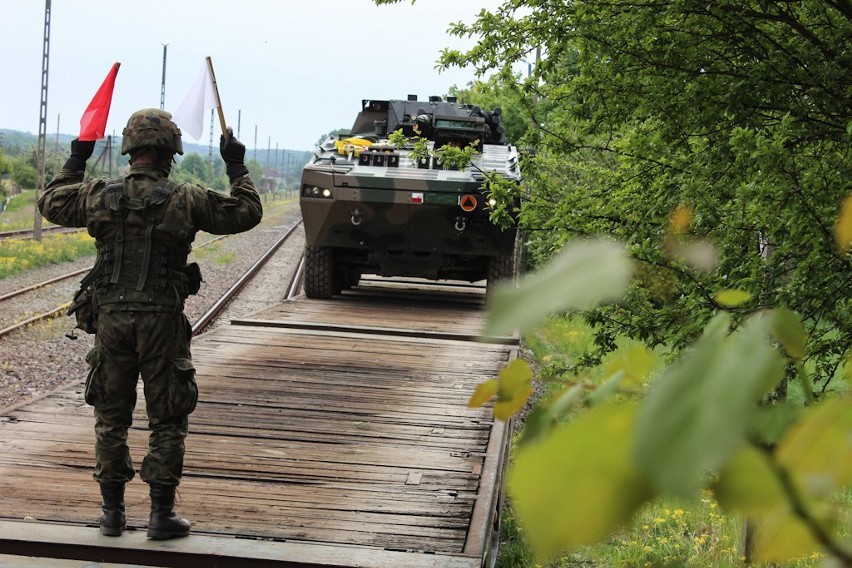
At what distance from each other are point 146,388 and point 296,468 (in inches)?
51.2

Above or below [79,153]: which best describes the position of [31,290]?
below

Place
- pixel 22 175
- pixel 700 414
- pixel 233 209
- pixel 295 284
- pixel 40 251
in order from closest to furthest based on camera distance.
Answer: pixel 700 414 < pixel 233 209 < pixel 295 284 < pixel 40 251 < pixel 22 175

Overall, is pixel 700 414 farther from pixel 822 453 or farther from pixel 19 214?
pixel 19 214

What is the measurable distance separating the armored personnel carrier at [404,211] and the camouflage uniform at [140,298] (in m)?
6.29

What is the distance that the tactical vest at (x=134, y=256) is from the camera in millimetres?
4371

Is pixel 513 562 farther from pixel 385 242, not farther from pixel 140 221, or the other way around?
pixel 385 242

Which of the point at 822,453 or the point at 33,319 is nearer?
the point at 822,453

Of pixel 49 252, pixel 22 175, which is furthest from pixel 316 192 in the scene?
pixel 22 175

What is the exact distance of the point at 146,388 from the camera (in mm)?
4465

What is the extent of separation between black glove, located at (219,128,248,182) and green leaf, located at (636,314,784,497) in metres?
4.65

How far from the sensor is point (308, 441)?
20.2 feet

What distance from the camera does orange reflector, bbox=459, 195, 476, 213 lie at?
1146 cm

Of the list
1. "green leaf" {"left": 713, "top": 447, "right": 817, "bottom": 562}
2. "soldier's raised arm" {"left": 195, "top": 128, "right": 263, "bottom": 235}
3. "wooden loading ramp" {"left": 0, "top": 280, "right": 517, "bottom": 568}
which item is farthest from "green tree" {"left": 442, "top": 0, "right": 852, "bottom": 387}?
"green leaf" {"left": 713, "top": 447, "right": 817, "bottom": 562}

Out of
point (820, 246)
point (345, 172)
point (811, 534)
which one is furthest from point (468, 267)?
point (811, 534)
